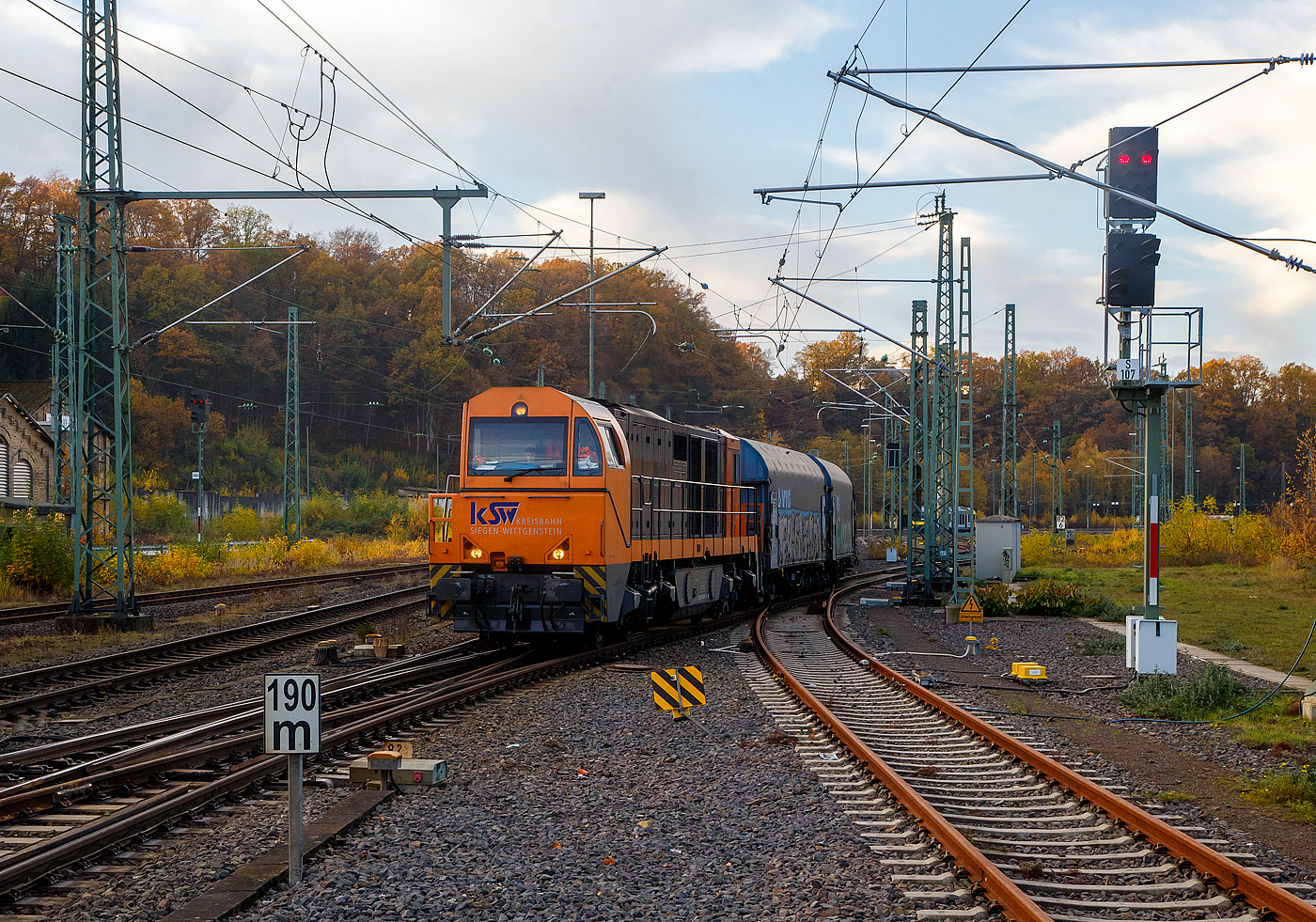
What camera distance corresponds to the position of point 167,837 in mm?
7066

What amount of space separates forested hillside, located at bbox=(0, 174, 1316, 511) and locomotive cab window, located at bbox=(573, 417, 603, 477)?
4234cm

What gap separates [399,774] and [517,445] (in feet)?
25.4

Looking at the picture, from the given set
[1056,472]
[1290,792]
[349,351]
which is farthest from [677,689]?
[349,351]

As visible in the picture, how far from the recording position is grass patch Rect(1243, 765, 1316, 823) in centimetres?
768

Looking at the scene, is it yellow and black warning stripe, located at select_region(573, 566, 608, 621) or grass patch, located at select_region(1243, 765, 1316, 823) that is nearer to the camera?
grass patch, located at select_region(1243, 765, 1316, 823)

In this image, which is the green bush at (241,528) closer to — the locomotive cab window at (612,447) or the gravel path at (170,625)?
the gravel path at (170,625)

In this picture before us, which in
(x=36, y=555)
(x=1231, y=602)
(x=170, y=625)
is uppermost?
(x=36, y=555)

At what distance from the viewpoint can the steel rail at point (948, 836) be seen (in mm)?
5418

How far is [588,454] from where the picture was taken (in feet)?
50.3

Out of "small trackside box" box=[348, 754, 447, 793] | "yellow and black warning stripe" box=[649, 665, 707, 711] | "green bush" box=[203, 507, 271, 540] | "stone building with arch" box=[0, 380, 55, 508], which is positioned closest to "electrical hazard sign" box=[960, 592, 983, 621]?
"yellow and black warning stripe" box=[649, 665, 707, 711]

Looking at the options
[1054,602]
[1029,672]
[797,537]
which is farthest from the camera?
[797,537]

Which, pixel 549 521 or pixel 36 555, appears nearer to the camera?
pixel 549 521

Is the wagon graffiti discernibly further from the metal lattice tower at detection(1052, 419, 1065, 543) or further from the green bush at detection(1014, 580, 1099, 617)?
the metal lattice tower at detection(1052, 419, 1065, 543)

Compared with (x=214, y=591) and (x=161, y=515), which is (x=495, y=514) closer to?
(x=214, y=591)
